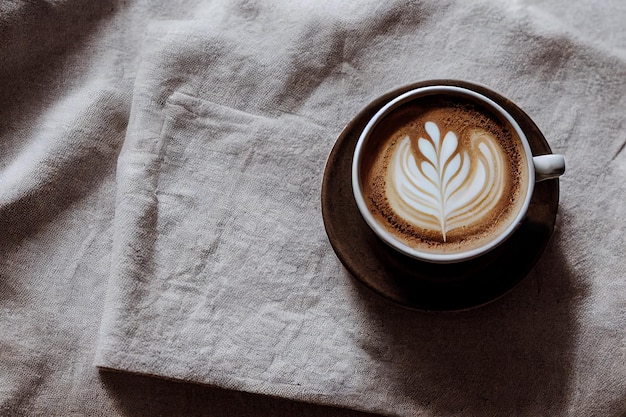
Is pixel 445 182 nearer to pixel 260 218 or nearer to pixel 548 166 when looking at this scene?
pixel 548 166

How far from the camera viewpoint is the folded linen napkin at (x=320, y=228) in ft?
3.61

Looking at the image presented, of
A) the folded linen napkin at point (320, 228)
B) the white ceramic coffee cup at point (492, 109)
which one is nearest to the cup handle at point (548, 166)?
the white ceramic coffee cup at point (492, 109)

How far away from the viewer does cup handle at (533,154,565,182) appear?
0.98 metres

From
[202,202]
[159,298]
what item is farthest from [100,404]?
[202,202]

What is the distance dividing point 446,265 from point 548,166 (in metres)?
0.21

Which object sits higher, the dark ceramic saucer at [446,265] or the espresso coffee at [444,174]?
the espresso coffee at [444,174]

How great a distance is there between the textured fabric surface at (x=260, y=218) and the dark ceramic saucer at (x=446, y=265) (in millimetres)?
66

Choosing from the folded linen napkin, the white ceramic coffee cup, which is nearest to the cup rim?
the white ceramic coffee cup

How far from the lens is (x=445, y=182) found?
39.1 inches

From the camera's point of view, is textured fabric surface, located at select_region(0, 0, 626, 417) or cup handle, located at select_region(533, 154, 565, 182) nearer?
cup handle, located at select_region(533, 154, 565, 182)

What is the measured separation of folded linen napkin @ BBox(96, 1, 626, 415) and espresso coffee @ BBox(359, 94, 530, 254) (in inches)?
6.1

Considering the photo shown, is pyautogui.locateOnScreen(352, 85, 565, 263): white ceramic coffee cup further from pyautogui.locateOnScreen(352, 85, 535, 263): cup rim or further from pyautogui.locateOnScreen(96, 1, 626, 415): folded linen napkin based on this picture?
pyautogui.locateOnScreen(96, 1, 626, 415): folded linen napkin

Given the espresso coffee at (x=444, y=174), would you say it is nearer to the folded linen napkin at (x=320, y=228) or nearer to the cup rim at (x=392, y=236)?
the cup rim at (x=392, y=236)

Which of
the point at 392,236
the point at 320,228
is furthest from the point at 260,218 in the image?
the point at 392,236
